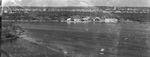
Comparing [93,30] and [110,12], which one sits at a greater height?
[110,12]

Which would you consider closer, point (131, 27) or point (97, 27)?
point (97, 27)

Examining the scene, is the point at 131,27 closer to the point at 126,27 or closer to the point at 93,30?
the point at 126,27

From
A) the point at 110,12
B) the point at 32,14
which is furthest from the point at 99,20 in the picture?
the point at 32,14

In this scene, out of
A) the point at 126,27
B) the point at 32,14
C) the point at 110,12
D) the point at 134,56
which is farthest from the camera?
the point at 126,27

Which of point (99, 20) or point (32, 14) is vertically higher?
point (32, 14)

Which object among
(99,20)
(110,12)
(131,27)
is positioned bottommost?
(131,27)

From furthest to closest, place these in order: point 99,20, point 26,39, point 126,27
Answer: point 126,27, point 99,20, point 26,39

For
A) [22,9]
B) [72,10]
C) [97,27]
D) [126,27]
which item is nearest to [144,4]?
[72,10]

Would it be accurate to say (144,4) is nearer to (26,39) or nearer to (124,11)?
(124,11)

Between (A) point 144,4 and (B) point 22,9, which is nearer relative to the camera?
(B) point 22,9
